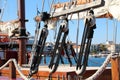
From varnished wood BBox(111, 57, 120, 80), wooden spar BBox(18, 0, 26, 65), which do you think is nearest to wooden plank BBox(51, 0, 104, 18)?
varnished wood BBox(111, 57, 120, 80)

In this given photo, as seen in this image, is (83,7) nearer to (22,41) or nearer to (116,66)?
(116,66)

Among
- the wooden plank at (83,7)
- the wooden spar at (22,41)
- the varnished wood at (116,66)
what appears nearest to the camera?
the wooden plank at (83,7)

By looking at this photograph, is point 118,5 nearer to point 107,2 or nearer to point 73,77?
point 107,2

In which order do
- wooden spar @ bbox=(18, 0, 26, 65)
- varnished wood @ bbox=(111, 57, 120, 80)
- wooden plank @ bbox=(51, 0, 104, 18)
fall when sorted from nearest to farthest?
wooden plank @ bbox=(51, 0, 104, 18)
varnished wood @ bbox=(111, 57, 120, 80)
wooden spar @ bbox=(18, 0, 26, 65)

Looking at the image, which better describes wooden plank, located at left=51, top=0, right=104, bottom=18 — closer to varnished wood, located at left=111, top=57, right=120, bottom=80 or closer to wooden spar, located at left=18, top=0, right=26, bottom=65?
varnished wood, located at left=111, top=57, right=120, bottom=80

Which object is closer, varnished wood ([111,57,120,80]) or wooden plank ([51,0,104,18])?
wooden plank ([51,0,104,18])

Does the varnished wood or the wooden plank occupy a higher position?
the wooden plank

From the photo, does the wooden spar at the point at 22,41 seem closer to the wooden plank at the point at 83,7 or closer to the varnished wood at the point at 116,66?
the wooden plank at the point at 83,7

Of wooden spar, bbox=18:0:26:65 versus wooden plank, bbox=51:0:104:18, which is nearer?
wooden plank, bbox=51:0:104:18

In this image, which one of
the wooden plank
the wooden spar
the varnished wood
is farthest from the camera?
the wooden spar

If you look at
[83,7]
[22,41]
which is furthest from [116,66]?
[22,41]

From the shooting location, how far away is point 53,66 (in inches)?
289

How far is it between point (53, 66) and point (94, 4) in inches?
61.0

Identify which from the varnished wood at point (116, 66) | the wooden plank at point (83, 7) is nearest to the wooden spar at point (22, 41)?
the wooden plank at point (83, 7)
